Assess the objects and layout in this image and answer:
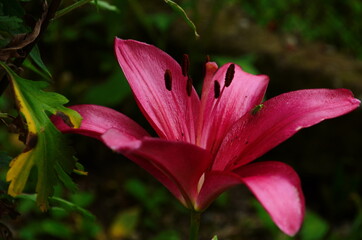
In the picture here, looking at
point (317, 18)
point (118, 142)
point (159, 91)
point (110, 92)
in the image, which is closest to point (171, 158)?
point (118, 142)

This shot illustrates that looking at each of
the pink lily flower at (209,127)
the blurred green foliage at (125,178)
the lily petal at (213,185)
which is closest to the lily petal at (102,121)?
the pink lily flower at (209,127)

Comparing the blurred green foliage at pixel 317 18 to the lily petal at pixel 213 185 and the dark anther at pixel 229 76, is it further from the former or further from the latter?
the lily petal at pixel 213 185

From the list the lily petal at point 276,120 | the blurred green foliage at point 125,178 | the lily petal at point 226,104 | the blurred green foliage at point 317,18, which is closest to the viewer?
the lily petal at point 276,120

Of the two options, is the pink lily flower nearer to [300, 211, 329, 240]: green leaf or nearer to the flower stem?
the flower stem

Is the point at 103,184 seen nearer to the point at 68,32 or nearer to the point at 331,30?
the point at 68,32

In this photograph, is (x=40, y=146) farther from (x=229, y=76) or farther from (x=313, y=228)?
(x=313, y=228)

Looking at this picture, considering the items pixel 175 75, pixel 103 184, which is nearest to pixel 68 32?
pixel 103 184

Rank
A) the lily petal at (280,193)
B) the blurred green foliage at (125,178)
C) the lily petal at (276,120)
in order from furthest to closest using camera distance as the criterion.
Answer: the blurred green foliage at (125,178) < the lily petal at (276,120) < the lily petal at (280,193)

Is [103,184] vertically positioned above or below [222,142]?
below
